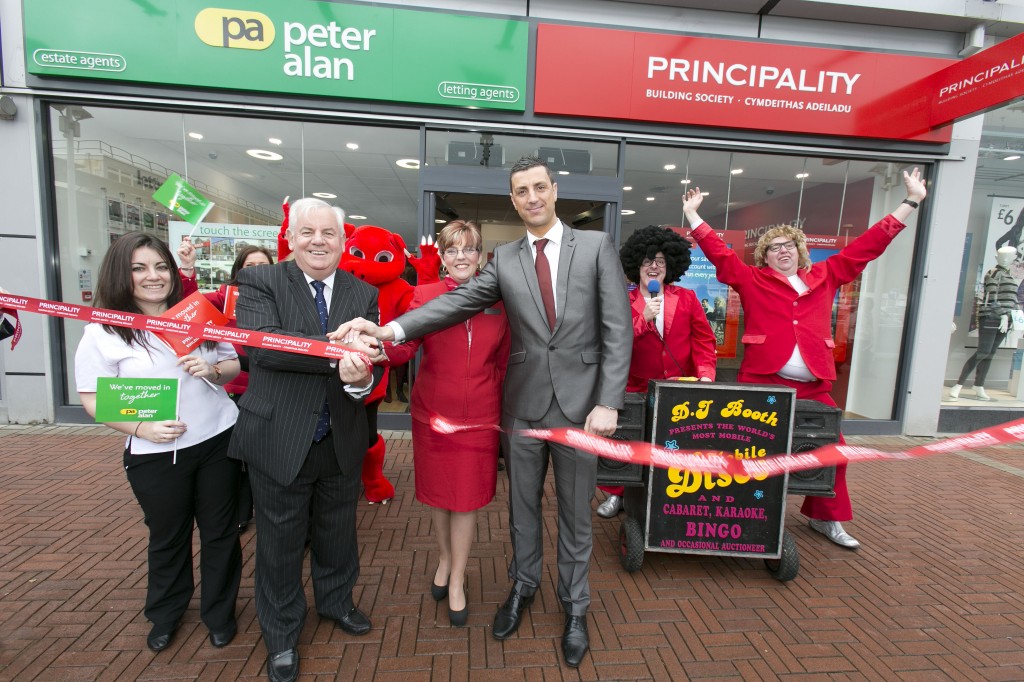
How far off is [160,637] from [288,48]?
512 centimetres

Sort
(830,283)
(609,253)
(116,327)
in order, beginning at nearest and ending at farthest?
(116,327) < (609,253) < (830,283)

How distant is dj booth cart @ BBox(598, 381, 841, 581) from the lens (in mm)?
2861

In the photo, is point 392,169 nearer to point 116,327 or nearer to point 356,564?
point 116,327

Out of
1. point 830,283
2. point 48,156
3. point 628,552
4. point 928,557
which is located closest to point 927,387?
point 928,557

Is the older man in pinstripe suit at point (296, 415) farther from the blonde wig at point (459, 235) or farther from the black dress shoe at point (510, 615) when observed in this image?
the black dress shoe at point (510, 615)

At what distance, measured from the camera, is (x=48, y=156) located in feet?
17.3

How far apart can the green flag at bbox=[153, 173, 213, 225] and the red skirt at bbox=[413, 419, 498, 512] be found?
265 centimetres

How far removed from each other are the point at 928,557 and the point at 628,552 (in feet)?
7.13

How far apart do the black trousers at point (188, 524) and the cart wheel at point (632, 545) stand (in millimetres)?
2133

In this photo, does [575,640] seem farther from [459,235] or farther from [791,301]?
[791,301]

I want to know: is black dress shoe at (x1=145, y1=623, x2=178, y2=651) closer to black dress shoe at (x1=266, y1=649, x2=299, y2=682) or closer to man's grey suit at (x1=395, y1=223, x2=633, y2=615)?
black dress shoe at (x1=266, y1=649, x2=299, y2=682)

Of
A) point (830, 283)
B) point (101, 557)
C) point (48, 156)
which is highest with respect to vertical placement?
point (48, 156)

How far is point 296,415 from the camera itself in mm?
2057

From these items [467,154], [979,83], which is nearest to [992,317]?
[979,83]
